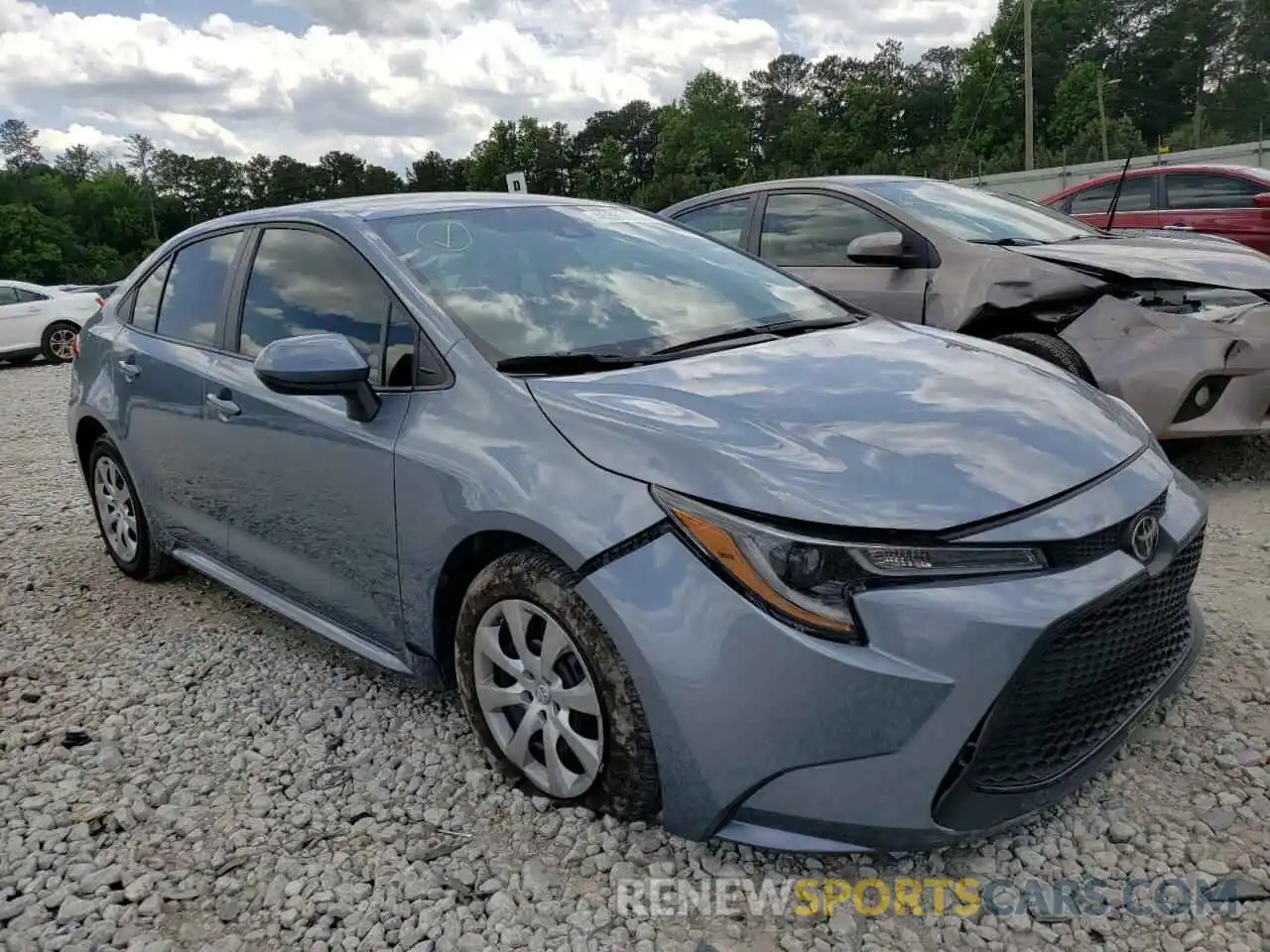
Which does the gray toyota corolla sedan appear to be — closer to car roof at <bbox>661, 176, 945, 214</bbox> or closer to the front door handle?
the front door handle

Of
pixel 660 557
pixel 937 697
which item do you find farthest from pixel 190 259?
pixel 937 697

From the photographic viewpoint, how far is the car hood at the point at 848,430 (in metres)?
1.97

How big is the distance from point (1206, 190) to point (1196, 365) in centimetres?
630

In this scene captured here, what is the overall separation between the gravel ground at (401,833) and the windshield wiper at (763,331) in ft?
3.97

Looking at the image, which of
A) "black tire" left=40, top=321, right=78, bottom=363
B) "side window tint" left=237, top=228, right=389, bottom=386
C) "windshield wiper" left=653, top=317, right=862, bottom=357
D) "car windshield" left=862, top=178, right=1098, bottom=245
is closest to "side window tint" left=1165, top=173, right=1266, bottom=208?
"car windshield" left=862, top=178, right=1098, bottom=245

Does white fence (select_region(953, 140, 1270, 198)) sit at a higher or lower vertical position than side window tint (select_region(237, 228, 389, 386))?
higher

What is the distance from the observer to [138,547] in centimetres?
418

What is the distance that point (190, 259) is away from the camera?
389 cm

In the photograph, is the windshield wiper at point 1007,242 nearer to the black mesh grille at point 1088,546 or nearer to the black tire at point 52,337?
the black mesh grille at point 1088,546

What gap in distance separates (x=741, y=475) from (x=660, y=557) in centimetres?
23

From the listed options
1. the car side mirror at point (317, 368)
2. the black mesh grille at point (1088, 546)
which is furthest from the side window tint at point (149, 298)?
the black mesh grille at point (1088, 546)

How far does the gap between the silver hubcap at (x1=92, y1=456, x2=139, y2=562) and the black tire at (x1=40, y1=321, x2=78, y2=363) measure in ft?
41.5

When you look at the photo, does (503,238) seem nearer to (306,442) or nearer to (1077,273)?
(306,442)

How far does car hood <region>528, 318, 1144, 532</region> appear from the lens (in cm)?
197
